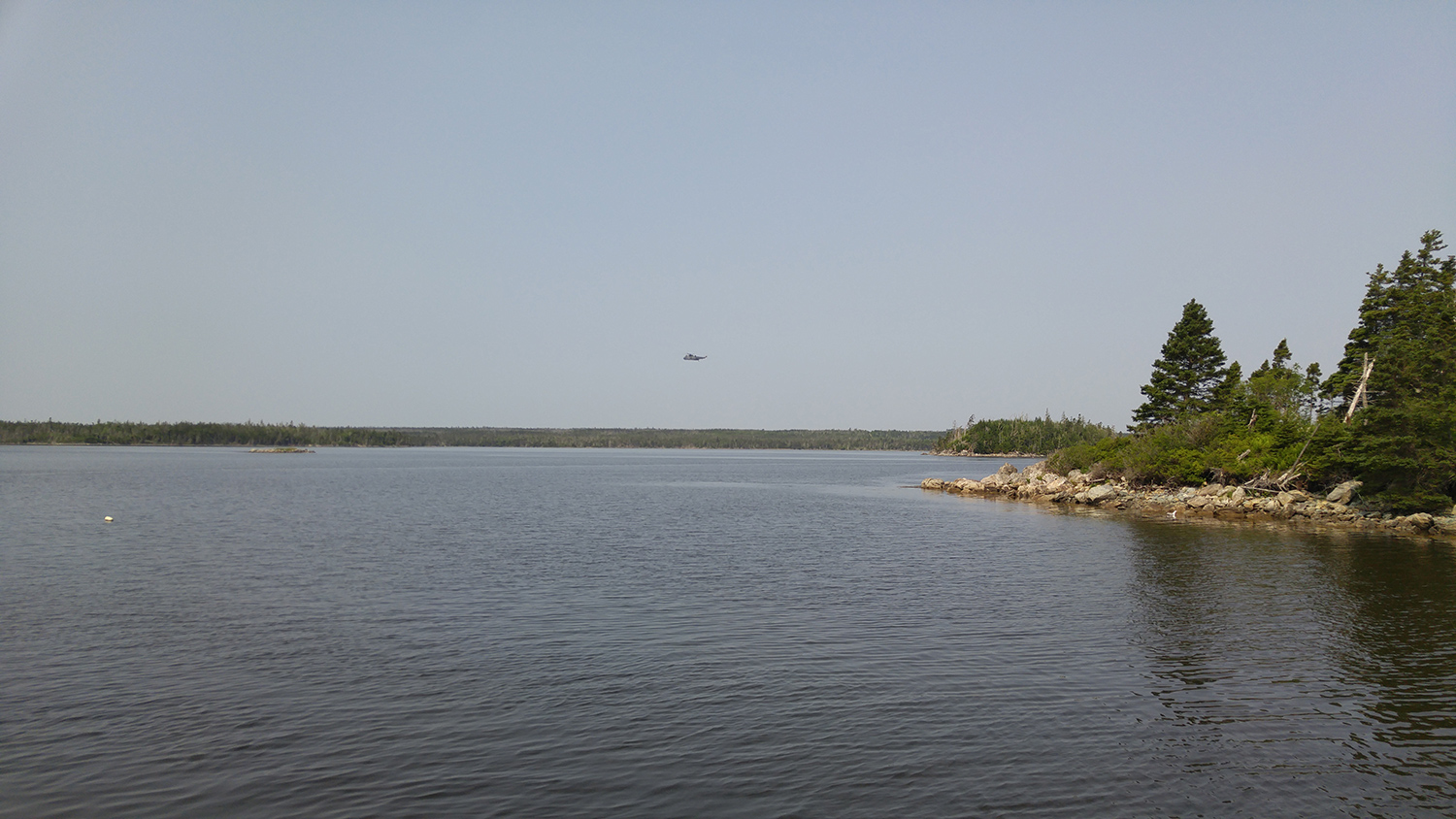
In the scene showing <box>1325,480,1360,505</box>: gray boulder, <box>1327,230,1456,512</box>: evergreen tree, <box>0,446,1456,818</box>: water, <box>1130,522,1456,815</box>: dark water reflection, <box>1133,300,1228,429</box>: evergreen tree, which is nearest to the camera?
<box>0,446,1456,818</box>: water

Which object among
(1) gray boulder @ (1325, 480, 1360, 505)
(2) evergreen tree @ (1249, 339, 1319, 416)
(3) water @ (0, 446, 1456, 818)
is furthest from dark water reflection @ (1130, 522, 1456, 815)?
(2) evergreen tree @ (1249, 339, 1319, 416)

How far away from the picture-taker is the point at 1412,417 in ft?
171

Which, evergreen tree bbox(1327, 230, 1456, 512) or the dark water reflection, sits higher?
evergreen tree bbox(1327, 230, 1456, 512)

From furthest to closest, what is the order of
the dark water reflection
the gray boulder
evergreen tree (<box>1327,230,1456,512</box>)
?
the gray boulder → evergreen tree (<box>1327,230,1456,512</box>) → the dark water reflection

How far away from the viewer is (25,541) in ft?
137

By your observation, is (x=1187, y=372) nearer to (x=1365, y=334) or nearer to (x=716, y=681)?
(x=1365, y=334)

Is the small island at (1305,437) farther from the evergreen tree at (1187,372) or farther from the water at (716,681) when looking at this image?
the water at (716,681)

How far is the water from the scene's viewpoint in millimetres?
13602

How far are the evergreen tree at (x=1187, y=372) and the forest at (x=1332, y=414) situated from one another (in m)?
0.11

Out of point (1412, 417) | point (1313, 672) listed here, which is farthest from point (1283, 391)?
point (1313, 672)

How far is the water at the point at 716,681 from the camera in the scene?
13.6 meters

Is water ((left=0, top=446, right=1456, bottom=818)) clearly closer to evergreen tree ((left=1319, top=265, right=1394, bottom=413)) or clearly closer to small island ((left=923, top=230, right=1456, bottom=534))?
small island ((left=923, top=230, right=1456, bottom=534))

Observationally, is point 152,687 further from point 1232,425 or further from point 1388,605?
point 1232,425

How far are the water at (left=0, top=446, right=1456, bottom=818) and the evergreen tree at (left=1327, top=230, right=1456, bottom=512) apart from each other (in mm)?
17073
